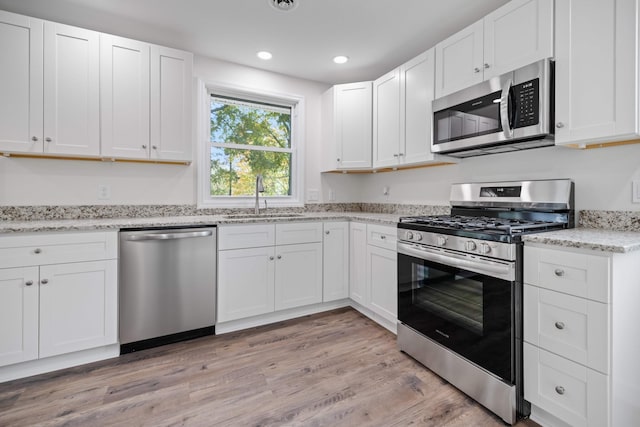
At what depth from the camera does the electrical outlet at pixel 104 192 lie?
2.49 metres

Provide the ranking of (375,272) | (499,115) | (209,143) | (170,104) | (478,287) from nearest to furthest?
(478,287)
(499,115)
(170,104)
(375,272)
(209,143)

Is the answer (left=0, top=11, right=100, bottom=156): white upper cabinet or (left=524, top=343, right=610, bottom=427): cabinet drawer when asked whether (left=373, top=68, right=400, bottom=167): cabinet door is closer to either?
(left=524, top=343, right=610, bottom=427): cabinet drawer

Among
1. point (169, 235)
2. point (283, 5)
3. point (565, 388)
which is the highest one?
point (283, 5)

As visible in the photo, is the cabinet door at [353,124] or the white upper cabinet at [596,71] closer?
the white upper cabinet at [596,71]

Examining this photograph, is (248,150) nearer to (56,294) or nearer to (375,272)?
(375,272)

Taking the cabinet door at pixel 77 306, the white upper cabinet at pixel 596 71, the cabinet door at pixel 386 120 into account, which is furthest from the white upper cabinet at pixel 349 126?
the cabinet door at pixel 77 306

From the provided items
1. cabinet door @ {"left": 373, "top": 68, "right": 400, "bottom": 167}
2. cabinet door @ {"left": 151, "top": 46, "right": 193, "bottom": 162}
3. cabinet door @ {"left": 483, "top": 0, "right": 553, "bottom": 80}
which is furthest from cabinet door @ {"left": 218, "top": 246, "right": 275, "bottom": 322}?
cabinet door @ {"left": 483, "top": 0, "right": 553, "bottom": 80}

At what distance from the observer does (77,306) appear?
6.45 feet

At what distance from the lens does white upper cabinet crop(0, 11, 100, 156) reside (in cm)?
202

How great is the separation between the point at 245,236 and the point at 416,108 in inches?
70.9

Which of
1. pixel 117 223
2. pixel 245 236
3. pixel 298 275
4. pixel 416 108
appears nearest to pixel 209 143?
pixel 245 236

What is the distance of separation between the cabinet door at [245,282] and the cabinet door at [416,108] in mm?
1497

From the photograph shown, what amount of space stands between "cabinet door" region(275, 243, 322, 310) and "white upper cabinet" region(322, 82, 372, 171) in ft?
3.26

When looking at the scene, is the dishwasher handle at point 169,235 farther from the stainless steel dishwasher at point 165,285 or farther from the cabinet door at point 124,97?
the cabinet door at point 124,97
